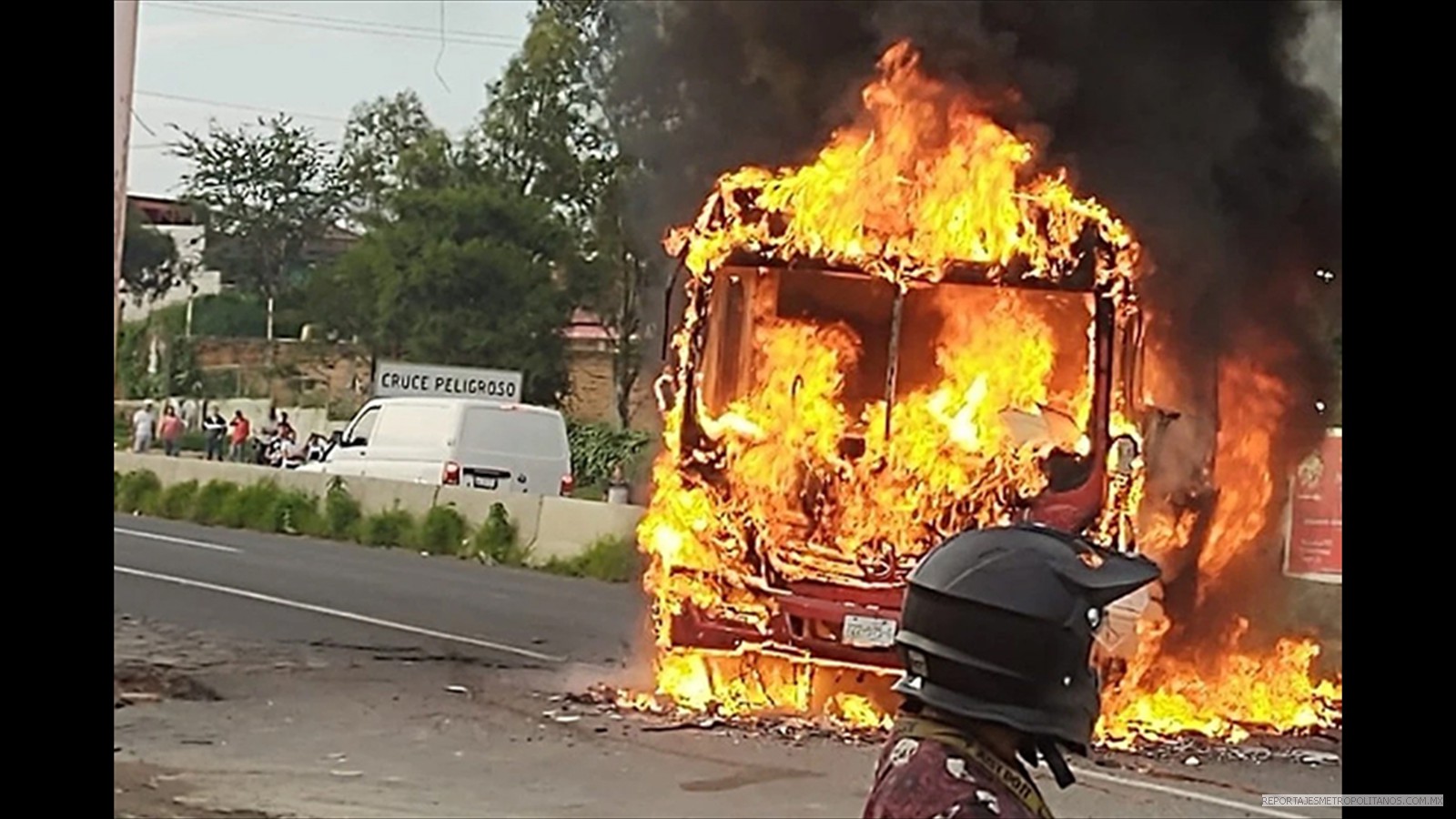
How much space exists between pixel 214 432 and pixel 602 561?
8.50 m

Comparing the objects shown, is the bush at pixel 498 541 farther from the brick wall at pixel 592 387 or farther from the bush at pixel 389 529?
the brick wall at pixel 592 387

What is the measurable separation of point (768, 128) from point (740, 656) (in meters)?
4.41

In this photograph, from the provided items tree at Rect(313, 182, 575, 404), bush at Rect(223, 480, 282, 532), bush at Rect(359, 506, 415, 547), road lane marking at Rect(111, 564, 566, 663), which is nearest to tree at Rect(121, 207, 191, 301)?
tree at Rect(313, 182, 575, 404)

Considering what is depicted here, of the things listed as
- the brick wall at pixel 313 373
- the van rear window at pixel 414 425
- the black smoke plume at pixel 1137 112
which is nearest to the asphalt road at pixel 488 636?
the van rear window at pixel 414 425

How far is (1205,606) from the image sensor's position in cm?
979

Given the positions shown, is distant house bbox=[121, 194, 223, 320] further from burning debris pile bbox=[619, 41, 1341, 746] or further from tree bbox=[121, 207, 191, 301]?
burning debris pile bbox=[619, 41, 1341, 746]

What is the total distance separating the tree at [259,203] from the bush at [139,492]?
122 inches

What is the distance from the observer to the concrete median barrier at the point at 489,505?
15.8 meters

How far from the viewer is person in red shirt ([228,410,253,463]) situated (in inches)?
849

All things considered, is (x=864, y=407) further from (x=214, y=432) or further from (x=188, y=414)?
(x=188, y=414)

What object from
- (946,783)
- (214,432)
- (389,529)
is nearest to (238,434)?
(214,432)
